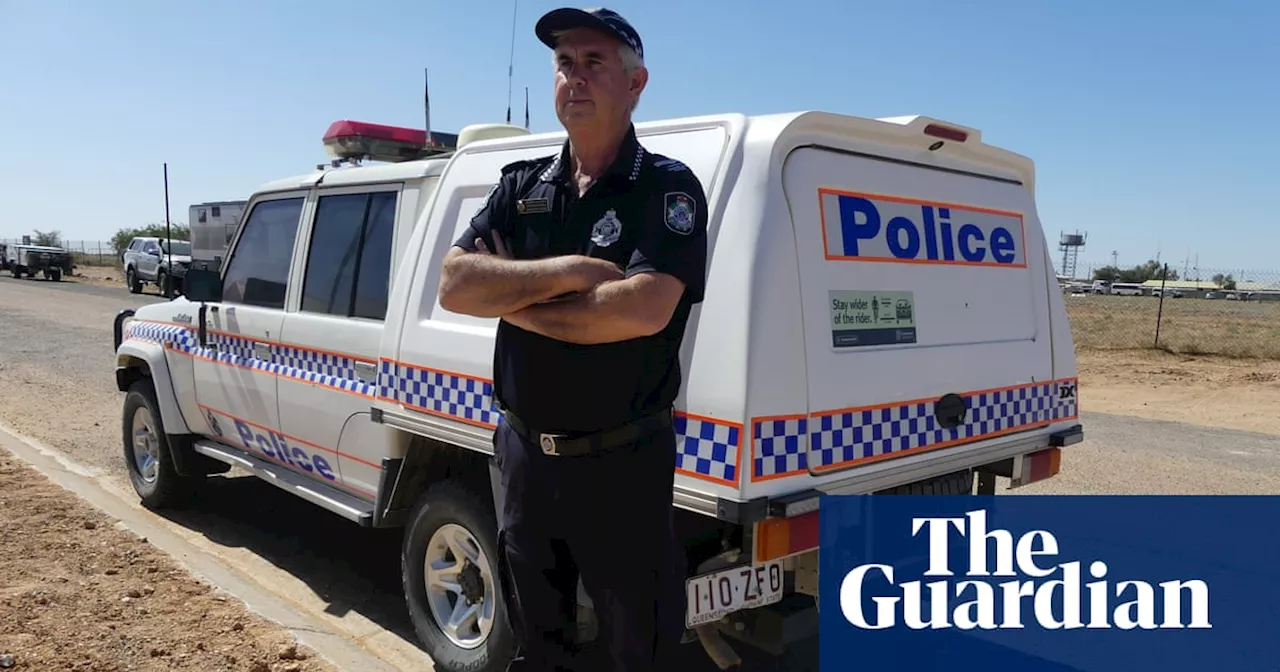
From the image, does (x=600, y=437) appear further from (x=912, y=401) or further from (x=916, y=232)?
(x=916, y=232)

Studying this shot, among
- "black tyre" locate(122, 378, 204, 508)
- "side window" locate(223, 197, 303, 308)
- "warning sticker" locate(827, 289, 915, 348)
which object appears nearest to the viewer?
"warning sticker" locate(827, 289, 915, 348)

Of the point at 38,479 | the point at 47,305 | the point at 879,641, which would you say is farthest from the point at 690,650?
the point at 47,305

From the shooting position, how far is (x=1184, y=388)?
12.6 m

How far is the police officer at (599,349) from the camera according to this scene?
6.95 ft

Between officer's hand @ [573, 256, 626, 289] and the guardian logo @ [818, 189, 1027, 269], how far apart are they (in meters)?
0.90

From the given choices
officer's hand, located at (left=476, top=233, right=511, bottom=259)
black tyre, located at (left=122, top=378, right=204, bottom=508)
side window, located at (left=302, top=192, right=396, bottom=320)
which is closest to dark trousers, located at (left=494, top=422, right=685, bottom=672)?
officer's hand, located at (left=476, top=233, right=511, bottom=259)

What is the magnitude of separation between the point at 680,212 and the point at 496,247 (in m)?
0.53

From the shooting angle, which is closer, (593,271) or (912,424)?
(593,271)

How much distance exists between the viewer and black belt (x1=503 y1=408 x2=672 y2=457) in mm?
2174

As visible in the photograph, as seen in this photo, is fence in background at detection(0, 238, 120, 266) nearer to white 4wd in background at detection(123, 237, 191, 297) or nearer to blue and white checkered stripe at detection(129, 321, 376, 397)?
white 4wd in background at detection(123, 237, 191, 297)

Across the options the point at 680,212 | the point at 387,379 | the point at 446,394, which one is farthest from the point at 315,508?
the point at 680,212

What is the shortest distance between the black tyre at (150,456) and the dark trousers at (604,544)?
3816 mm

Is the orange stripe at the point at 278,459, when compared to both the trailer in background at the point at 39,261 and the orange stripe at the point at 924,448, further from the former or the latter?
the trailer in background at the point at 39,261

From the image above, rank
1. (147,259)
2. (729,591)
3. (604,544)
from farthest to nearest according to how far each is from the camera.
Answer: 1. (147,259)
2. (729,591)
3. (604,544)
